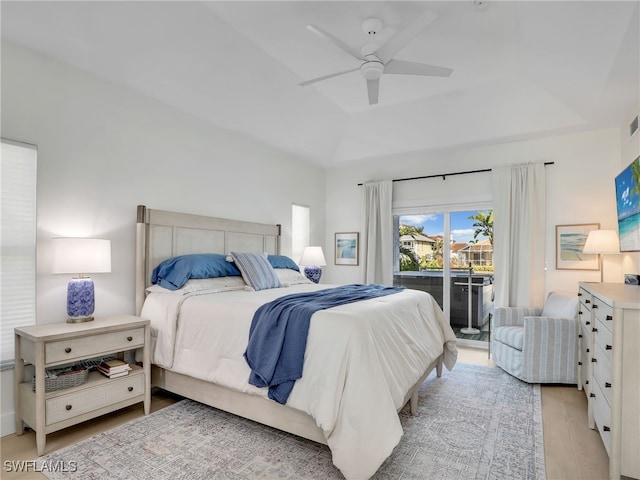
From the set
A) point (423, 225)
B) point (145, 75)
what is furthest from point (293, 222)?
point (145, 75)

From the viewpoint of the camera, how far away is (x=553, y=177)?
14.8 ft

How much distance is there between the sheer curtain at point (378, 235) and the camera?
18.5 ft

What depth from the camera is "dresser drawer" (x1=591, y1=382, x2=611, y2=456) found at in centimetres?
206

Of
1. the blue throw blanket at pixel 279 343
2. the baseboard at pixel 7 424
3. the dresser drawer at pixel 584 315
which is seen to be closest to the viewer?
the blue throw blanket at pixel 279 343

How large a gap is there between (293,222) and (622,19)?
4.29m

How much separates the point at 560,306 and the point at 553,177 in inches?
65.6

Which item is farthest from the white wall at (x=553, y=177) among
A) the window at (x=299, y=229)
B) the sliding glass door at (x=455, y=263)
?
the window at (x=299, y=229)

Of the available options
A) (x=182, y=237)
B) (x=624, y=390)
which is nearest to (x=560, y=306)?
(x=624, y=390)

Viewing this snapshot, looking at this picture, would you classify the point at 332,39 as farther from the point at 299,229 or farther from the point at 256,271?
the point at 299,229

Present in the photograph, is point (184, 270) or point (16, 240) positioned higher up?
point (16, 240)

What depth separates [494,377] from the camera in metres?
3.75

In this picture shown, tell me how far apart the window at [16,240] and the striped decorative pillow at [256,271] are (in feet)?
5.43

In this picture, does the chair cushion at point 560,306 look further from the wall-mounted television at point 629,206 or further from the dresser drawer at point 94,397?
the dresser drawer at point 94,397

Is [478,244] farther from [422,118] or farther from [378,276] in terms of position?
[422,118]
